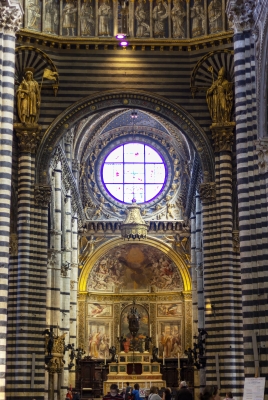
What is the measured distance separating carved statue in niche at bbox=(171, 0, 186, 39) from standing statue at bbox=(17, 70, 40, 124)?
597cm

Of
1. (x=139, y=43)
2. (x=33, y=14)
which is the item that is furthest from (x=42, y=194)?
(x=139, y=43)

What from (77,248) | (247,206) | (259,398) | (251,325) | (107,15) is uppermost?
(107,15)

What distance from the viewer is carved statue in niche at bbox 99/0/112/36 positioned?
30922mm

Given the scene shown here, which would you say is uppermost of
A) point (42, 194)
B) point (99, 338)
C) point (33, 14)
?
point (33, 14)

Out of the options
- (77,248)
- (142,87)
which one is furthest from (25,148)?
(77,248)

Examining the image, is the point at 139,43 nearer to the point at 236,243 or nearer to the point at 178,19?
the point at 178,19

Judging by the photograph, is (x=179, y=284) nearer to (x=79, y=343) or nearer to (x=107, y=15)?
(x=79, y=343)

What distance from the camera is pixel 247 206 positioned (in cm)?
2058

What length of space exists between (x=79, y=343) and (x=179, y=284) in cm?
678

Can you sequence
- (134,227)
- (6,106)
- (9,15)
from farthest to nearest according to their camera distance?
(134,227) < (9,15) < (6,106)

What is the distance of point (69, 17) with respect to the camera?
31.0 metres

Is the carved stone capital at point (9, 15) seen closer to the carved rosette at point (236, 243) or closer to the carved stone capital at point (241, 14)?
the carved stone capital at point (241, 14)

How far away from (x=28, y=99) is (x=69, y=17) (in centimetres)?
398

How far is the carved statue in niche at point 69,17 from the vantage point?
3084 cm
